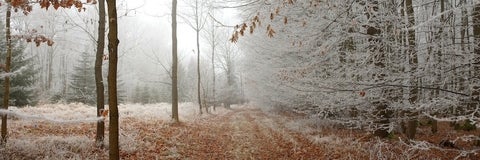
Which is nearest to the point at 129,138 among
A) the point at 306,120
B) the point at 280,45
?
the point at 280,45

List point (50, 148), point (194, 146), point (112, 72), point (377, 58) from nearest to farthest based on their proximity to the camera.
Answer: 1. point (112, 72)
2. point (377, 58)
3. point (50, 148)
4. point (194, 146)

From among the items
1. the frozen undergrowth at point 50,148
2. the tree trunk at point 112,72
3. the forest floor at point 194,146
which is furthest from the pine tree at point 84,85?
the tree trunk at point 112,72

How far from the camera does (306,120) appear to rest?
16.5 m

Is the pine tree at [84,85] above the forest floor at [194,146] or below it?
above

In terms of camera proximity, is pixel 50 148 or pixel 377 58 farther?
A: pixel 50 148

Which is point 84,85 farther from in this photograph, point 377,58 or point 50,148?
point 377,58

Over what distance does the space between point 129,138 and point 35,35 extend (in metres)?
3.64

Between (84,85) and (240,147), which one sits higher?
(84,85)

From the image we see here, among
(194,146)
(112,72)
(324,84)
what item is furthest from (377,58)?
(194,146)

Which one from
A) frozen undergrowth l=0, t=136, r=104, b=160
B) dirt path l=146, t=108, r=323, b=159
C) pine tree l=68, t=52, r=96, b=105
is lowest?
dirt path l=146, t=108, r=323, b=159

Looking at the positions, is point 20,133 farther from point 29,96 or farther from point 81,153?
point 29,96

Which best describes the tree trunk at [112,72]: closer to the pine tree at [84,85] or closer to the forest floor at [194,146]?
the forest floor at [194,146]

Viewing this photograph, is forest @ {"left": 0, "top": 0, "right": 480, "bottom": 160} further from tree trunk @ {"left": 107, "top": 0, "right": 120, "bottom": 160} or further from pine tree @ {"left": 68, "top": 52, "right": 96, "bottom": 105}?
pine tree @ {"left": 68, "top": 52, "right": 96, "bottom": 105}

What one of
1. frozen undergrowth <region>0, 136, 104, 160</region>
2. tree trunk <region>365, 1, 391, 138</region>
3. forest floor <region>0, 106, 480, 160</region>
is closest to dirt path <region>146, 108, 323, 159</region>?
forest floor <region>0, 106, 480, 160</region>
